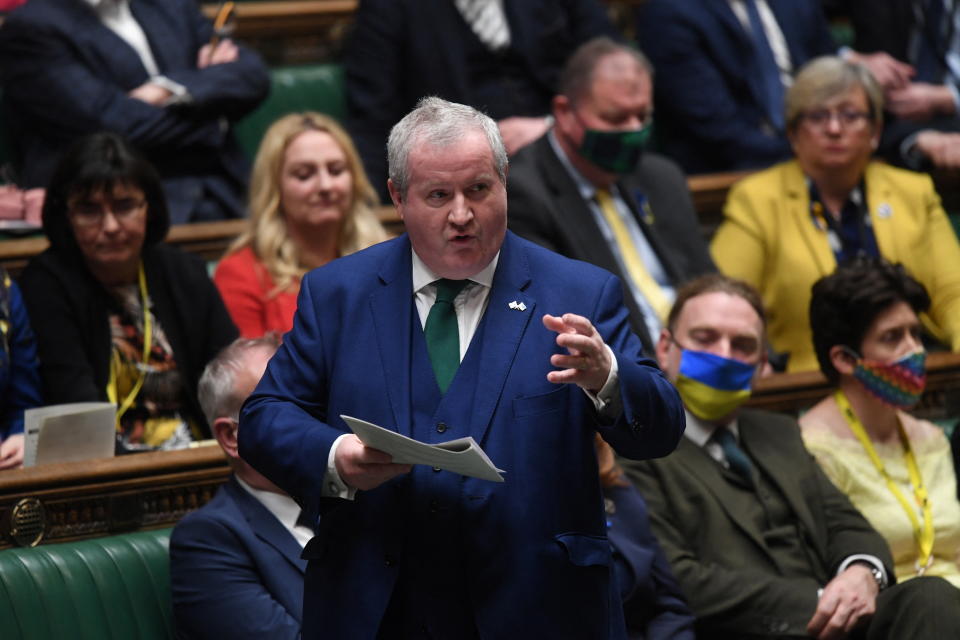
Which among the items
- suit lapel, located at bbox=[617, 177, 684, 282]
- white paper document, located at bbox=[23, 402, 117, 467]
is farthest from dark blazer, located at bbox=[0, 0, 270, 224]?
white paper document, located at bbox=[23, 402, 117, 467]

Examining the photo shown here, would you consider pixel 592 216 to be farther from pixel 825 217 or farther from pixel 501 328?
pixel 501 328

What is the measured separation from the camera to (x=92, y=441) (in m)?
2.24

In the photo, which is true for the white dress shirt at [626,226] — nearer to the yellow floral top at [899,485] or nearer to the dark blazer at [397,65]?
the dark blazer at [397,65]

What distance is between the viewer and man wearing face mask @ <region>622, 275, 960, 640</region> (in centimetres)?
220

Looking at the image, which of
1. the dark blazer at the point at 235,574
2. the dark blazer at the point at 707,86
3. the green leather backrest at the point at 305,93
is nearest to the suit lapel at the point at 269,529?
the dark blazer at the point at 235,574

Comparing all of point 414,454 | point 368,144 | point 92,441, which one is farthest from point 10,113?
point 414,454

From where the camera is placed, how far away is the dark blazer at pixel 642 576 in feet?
7.00

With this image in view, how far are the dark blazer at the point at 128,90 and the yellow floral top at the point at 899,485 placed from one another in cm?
141

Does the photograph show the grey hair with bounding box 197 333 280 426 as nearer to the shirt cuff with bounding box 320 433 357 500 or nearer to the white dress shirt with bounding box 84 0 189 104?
the shirt cuff with bounding box 320 433 357 500

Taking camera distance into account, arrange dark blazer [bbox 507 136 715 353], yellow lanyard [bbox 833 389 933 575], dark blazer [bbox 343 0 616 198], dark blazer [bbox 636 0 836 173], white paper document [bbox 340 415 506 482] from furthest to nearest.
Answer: dark blazer [bbox 636 0 836 173] → dark blazer [bbox 343 0 616 198] → dark blazer [bbox 507 136 715 353] → yellow lanyard [bbox 833 389 933 575] → white paper document [bbox 340 415 506 482]

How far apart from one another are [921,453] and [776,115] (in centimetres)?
135

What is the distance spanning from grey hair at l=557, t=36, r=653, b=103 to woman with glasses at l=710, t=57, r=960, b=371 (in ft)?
1.32

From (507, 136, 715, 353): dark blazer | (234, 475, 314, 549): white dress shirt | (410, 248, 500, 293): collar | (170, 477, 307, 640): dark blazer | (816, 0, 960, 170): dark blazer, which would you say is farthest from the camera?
(816, 0, 960, 170): dark blazer

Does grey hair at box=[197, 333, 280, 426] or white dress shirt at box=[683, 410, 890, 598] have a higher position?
grey hair at box=[197, 333, 280, 426]
